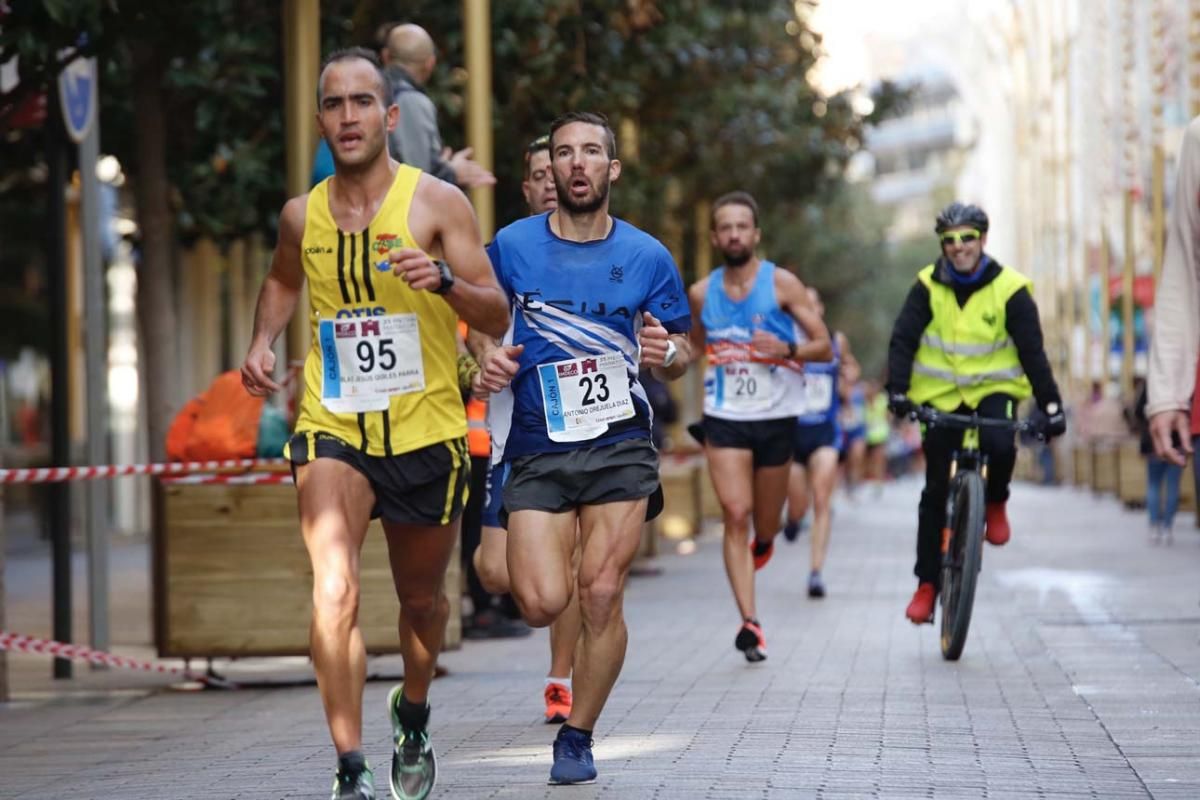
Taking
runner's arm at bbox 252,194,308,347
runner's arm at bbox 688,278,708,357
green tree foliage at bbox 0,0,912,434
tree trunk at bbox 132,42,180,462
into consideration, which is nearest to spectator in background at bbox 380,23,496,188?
green tree foliage at bbox 0,0,912,434

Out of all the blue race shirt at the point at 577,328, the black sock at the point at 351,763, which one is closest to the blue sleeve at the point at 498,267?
the blue race shirt at the point at 577,328

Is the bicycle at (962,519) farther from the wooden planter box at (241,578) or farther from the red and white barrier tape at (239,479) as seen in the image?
the red and white barrier tape at (239,479)

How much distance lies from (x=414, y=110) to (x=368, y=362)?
3.93 m

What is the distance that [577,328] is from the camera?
7082 mm

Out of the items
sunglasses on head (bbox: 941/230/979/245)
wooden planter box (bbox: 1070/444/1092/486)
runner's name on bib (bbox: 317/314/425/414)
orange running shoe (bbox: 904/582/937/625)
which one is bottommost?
wooden planter box (bbox: 1070/444/1092/486)

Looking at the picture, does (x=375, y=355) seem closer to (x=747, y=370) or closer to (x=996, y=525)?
(x=747, y=370)

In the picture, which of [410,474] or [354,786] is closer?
[354,786]

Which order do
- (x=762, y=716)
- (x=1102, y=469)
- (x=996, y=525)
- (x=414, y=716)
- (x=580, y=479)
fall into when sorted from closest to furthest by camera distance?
(x=414, y=716) → (x=580, y=479) → (x=762, y=716) → (x=996, y=525) → (x=1102, y=469)

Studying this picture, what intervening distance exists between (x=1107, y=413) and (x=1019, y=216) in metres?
43.1

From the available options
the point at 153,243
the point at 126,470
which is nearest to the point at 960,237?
the point at 126,470

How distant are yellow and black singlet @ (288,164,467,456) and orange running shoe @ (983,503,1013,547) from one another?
16.5 ft

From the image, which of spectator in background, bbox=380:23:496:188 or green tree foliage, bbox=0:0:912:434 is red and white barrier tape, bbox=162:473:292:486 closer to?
spectator in background, bbox=380:23:496:188

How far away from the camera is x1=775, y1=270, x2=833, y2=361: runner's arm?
11234 mm


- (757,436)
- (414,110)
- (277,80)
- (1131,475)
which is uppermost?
(277,80)
